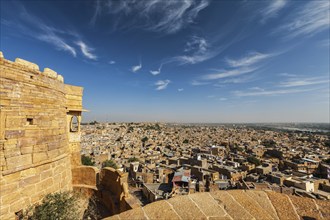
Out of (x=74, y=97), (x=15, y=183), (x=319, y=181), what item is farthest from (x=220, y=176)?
(x=15, y=183)

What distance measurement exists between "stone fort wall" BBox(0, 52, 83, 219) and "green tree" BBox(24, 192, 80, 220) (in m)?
0.18

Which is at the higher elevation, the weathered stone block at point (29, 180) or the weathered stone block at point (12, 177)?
the weathered stone block at point (12, 177)

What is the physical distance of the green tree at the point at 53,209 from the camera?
4.30 meters

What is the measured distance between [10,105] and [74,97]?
11.4 feet

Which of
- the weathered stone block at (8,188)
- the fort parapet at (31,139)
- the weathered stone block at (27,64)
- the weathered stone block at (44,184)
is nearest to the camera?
the weathered stone block at (8,188)

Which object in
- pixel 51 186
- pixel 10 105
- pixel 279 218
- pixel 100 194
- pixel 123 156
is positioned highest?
pixel 10 105

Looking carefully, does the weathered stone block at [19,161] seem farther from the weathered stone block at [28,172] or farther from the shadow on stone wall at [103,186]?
the shadow on stone wall at [103,186]

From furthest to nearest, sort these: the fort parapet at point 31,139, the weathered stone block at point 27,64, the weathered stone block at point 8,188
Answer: the weathered stone block at point 27,64
the fort parapet at point 31,139
the weathered stone block at point 8,188

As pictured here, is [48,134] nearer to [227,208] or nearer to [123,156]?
[227,208]

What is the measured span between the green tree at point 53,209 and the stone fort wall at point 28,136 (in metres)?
0.18

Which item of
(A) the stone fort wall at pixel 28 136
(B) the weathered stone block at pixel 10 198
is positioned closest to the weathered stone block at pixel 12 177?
(A) the stone fort wall at pixel 28 136

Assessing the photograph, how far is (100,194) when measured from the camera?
7184 millimetres

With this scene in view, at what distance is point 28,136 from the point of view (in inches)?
174

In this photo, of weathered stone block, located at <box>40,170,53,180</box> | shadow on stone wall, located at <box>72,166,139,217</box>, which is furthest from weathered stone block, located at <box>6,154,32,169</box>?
shadow on stone wall, located at <box>72,166,139,217</box>
